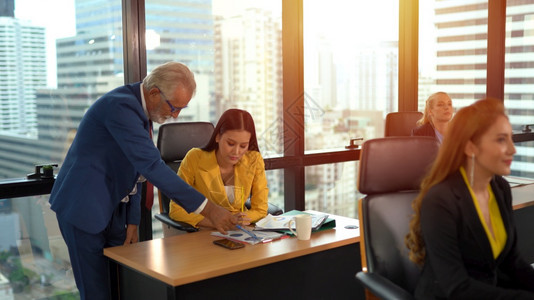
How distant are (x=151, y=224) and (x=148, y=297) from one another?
162cm

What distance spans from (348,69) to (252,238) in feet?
8.88

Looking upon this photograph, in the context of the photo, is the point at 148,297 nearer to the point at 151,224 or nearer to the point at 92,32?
the point at 151,224

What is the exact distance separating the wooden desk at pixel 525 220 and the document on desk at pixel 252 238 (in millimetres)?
1513

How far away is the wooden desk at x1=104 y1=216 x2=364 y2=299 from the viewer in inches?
81.6

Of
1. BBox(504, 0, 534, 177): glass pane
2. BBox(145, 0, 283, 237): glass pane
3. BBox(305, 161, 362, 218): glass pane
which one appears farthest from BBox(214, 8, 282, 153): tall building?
BBox(504, 0, 534, 177): glass pane

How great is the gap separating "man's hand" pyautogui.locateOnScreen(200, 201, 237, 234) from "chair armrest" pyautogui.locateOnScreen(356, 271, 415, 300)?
26.8 inches

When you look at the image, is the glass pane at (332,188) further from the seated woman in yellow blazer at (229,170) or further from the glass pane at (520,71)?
the glass pane at (520,71)

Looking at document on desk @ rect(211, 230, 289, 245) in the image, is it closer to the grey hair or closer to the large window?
the grey hair

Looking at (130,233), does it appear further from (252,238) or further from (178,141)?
(178,141)

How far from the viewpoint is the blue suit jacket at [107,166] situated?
2398 mm

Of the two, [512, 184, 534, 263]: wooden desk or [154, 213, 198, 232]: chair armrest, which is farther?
[512, 184, 534, 263]: wooden desk

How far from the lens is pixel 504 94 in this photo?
6.25 metres

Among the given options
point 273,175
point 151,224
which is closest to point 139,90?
point 151,224

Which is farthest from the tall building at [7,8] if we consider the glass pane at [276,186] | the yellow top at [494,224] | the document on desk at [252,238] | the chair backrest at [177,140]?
the yellow top at [494,224]
